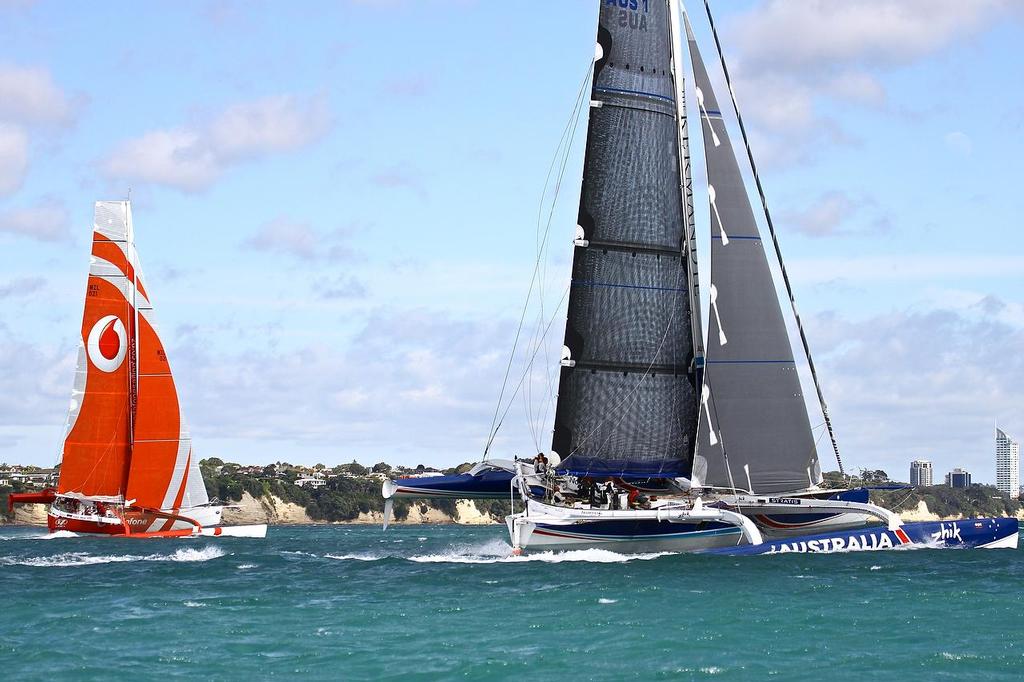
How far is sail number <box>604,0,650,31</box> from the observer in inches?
1743

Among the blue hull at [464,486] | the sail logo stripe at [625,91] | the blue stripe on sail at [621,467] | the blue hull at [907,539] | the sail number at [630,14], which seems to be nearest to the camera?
the blue hull at [907,539]

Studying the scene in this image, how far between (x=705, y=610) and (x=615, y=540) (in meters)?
11.6

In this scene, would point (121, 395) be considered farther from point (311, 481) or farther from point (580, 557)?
point (311, 481)

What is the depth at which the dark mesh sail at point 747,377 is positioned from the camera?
4328 centimetres

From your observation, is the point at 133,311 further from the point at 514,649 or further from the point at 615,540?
the point at 514,649

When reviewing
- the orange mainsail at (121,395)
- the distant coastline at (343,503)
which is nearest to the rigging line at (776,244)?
the orange mainsail at (121,395)

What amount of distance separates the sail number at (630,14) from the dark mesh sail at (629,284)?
32 millimetres

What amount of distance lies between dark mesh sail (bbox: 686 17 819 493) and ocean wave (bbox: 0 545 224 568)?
62.6 feet

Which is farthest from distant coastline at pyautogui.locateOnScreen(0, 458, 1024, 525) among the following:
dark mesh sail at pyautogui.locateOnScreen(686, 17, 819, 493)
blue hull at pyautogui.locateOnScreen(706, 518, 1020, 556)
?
dark mesh sail at pyautogui.locateOnScreen(686, 17, 819, 493)

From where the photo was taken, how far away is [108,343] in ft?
214

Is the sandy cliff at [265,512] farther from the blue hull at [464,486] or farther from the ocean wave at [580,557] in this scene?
the ocean wave at [580,557]

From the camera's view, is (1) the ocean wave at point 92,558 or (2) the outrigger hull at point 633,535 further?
(1) the ocean wave at point 92,558

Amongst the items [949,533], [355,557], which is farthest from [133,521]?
[949,533]

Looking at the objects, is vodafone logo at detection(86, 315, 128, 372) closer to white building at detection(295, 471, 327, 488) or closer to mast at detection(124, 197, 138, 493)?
mast at detection(124, 197, 138, 493)
